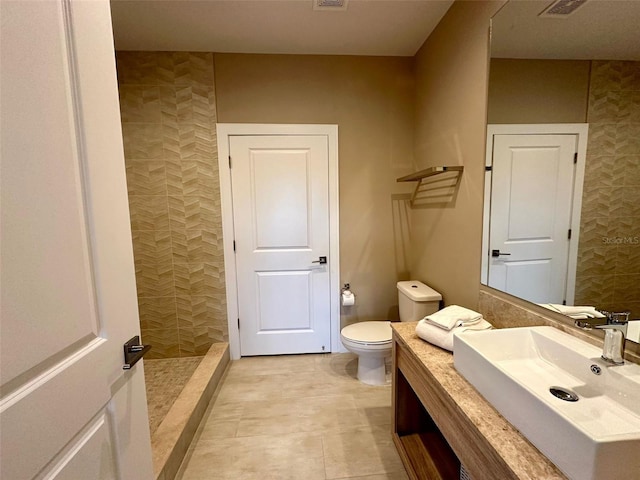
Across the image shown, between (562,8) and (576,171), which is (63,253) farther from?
(562,8)

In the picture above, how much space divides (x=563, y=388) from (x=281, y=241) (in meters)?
2.05

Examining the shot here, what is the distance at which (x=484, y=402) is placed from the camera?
3.06 feet

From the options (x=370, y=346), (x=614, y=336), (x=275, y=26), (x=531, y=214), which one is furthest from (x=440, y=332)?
(x=275, y=26)

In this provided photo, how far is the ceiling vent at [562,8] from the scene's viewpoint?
1106 millimetres

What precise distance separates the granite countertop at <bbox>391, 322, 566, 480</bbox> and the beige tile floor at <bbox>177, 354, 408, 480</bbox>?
74 cm

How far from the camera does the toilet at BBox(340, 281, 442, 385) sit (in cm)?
206

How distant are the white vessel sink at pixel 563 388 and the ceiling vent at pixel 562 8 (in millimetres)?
1271

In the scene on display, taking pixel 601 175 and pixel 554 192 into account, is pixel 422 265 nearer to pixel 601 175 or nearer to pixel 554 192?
pixel 554 192

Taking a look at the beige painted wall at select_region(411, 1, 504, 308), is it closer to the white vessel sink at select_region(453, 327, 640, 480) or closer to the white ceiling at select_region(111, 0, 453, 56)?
the white ceiling at select_region(111, 0, 453, 56)

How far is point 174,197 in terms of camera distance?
8.02ft

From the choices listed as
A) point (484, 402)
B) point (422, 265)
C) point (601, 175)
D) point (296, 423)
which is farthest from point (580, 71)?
point (296, 423)

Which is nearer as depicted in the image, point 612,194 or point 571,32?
point 612,194

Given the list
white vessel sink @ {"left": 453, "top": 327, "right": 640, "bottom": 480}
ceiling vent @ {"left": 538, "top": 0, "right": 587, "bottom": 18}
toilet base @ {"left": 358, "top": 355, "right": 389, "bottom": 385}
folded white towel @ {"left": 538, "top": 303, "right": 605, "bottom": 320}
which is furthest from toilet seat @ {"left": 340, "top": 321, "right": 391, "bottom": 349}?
ceiling vent @ {"left": 538, "top": 0, "right": 587, "bottom": 18}

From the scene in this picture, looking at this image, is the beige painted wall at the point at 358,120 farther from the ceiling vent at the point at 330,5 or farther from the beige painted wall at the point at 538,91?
the beige painted wall at the point at 538,91
